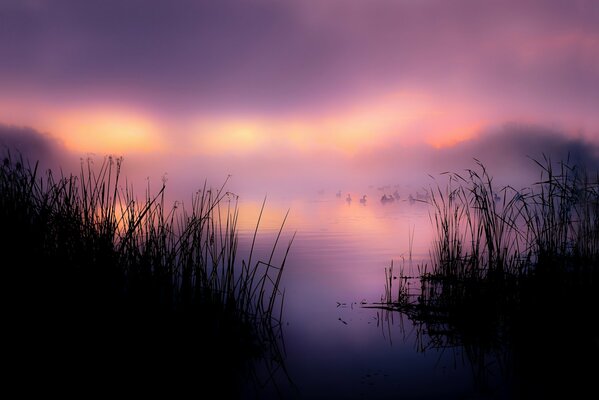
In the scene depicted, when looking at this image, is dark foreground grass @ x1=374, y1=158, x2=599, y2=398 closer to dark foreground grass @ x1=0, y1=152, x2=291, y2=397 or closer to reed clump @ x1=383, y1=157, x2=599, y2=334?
reed clump @ x1=383, y1=157, x2=599, y2=334

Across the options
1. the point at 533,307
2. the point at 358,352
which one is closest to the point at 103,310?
the point at 358,352

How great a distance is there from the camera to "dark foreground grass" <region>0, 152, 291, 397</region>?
3.38m

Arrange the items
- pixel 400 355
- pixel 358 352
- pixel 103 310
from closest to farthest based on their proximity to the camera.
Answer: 1. pixel 103 310
2. pixel 400 355
3. pixel 358 352

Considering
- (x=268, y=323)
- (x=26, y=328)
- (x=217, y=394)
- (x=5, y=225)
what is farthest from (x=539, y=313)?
(x=5, y=225)

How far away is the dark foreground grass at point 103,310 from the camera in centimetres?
338

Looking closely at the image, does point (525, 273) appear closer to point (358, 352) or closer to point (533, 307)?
point (533, 307)

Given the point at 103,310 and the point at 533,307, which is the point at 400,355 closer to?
the point at 533,307


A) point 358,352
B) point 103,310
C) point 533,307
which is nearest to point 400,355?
point 358,352

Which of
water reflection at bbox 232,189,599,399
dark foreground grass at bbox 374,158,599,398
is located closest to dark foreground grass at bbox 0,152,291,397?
water reflection at bbox 232,189,599,399

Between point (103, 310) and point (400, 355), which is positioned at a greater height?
point (103, 310)

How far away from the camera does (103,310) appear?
3.63 metres

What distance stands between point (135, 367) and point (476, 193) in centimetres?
434

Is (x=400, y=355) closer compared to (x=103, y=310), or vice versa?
(x=103, y=310)

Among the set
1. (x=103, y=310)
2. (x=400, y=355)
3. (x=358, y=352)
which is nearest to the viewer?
(x=103, y=310)
